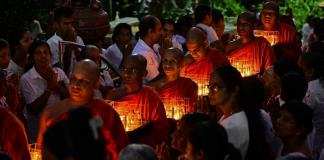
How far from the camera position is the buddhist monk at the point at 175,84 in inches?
279

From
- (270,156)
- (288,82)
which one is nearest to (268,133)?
(270,156)

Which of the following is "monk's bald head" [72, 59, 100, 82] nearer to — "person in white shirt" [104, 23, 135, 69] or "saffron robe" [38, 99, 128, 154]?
"saffron robe" [38, 99, 128, 154]

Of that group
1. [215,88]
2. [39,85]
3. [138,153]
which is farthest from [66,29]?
[138,153]

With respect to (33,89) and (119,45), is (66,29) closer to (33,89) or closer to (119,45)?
(119,45)

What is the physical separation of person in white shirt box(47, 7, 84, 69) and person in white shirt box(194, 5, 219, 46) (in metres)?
2.22

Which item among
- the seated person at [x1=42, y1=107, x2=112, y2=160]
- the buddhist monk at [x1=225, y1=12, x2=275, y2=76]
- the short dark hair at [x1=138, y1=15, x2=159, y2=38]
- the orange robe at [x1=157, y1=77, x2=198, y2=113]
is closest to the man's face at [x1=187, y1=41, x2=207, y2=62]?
the short dark hair at [x1=138, y1=15, x2=159, y2=38]

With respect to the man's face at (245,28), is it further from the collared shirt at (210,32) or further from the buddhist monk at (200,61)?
the collared shirt at (210,32)

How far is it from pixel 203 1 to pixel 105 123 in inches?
431

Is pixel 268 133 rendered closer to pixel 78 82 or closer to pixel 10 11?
pixel 78 82

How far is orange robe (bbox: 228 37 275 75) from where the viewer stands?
8.88 metres

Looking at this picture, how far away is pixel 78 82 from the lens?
557 cm

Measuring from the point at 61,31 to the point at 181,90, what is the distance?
2.08 metres

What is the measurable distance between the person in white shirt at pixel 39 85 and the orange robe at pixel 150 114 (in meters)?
1.09

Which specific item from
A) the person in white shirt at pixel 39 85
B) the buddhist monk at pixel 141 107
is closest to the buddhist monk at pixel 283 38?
the person in white shirt at pixel 39 85
